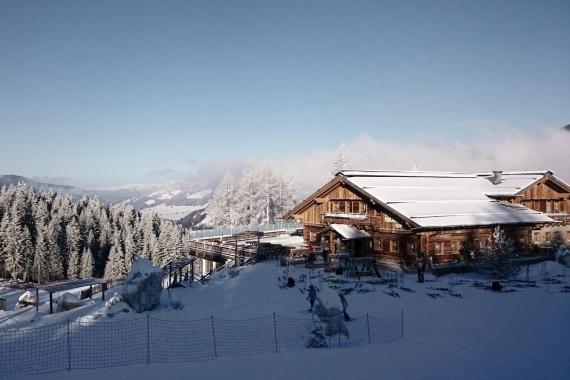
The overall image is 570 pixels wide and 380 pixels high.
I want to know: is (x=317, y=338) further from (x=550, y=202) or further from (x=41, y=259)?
(x=41, y=259)

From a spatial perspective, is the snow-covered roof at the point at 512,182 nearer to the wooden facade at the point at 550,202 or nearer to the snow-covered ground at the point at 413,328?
the wooden facade at the point at 550,202

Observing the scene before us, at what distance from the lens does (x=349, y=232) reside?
32938mm

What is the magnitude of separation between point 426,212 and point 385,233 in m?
3.50

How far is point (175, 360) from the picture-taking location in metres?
14.6

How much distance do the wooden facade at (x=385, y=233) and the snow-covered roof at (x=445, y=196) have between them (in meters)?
0.76

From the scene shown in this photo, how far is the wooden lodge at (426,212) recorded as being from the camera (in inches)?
1196

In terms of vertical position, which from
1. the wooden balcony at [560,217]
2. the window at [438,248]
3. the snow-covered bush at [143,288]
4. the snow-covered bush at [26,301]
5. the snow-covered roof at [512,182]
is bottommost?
the snow-covered bush at [26,301]

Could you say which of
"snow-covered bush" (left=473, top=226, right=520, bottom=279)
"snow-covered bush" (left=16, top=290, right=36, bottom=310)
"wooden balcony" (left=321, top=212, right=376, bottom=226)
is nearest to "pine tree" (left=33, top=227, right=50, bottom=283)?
"snow-covered bush" (left=16, top=290, right=36, bottom=310)

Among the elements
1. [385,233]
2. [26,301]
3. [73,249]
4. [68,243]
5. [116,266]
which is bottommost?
[116,266]

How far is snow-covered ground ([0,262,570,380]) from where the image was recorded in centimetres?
1302

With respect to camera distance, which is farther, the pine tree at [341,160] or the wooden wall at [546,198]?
the pine tree at [341,160]

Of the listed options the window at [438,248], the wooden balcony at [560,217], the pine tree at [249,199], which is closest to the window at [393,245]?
the window at [438,248]

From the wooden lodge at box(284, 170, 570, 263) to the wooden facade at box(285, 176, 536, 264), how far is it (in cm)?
→ 7

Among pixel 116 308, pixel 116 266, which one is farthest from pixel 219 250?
pixel 116 266
